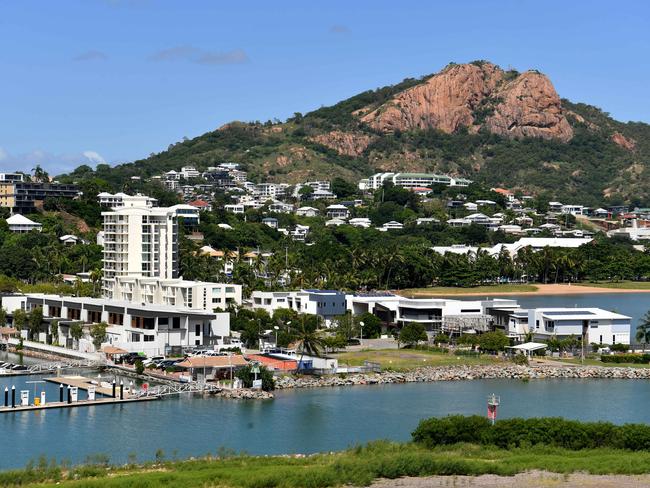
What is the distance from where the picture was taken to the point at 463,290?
9281cm

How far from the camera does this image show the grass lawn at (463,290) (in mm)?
88688

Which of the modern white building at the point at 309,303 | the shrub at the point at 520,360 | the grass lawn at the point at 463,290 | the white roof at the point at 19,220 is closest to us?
the shrub at the point at 520,360

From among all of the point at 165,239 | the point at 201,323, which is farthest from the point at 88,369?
the point at 165,239

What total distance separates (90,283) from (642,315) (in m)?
34.8

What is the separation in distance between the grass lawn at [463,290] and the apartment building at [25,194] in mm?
37137

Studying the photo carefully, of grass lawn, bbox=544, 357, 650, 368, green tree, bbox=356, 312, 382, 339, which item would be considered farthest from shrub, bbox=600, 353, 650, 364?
green tree, bbox=356, 312, 382, 339

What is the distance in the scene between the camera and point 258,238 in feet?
372

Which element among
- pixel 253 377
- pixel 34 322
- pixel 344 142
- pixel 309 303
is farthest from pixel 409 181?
pixel 253 377

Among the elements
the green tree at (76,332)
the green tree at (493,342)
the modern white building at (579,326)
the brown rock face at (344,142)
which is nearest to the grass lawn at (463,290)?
the modern white building at (579,326)

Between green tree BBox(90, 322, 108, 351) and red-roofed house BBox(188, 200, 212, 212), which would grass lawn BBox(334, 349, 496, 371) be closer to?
green tree BBox(90, 322, 108, 351)

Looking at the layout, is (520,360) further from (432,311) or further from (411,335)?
(432,311)

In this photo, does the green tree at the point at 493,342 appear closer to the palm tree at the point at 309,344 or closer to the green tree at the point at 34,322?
the palm tree at the point at 309,344

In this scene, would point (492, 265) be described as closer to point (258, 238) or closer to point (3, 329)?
point (258, 238)

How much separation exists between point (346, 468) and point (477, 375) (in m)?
21.6
